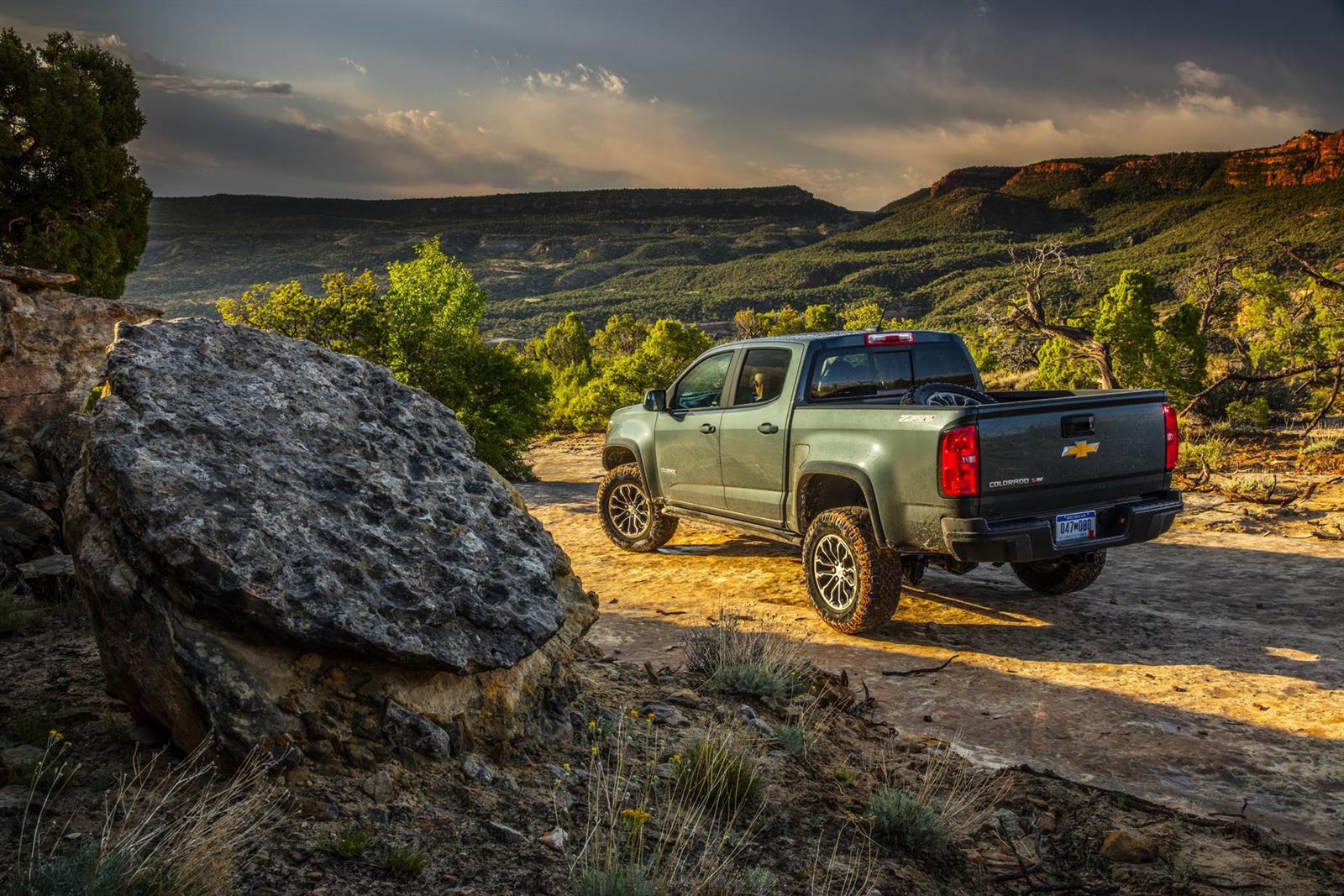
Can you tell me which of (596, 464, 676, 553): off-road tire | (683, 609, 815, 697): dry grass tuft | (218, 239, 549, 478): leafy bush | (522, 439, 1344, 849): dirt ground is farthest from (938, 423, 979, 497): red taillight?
(218, 239, 549, 478): leafy bush

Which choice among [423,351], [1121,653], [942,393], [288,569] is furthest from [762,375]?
[423,351]

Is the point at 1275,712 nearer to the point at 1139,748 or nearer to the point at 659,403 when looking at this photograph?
the point at 1139,748

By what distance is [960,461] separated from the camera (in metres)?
5.50

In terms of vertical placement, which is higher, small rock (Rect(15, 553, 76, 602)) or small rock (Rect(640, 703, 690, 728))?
small rock (Rect(15, 553, 76, 602))

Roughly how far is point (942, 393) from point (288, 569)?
532 centimetres

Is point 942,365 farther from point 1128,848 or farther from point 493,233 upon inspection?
point 493,233

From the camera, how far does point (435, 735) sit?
337 centimetres

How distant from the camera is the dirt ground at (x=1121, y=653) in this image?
4277 mm

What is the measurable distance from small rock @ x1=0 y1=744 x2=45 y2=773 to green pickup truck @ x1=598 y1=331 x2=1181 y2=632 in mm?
4743

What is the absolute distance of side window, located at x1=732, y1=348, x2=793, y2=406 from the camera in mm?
7430

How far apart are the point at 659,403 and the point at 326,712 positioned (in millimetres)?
5792

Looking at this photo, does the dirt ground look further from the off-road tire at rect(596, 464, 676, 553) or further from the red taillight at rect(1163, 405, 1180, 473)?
the red taillight at rect(1163, 405, 1180, 473)

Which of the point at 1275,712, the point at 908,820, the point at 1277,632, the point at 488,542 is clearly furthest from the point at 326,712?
the point at 1277,632

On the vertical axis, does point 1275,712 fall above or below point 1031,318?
below
